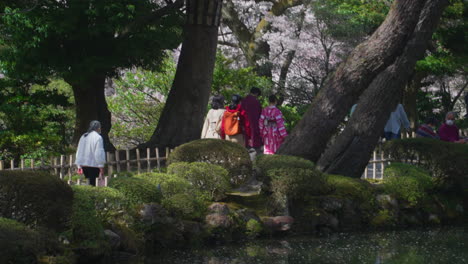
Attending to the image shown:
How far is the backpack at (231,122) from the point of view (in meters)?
15.8

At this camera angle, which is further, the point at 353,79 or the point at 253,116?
the point at 253,116

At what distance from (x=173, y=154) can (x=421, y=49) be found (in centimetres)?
515

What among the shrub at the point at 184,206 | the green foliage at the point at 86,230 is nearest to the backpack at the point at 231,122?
the shrub at the point at 184,206

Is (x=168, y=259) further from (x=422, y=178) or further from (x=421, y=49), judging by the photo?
(x=421, y=49)

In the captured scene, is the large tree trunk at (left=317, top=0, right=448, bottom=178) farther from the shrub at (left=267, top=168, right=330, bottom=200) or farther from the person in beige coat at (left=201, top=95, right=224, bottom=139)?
the person in beige coat at (left=201, top=95, right=224, bottom=139)

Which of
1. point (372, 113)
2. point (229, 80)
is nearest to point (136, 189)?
point (372, 113)

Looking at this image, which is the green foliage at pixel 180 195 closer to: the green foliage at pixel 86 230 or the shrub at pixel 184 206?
the shrub at pixel 184 206

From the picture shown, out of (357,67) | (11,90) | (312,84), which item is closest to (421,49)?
(357,67)

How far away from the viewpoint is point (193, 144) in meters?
13.4

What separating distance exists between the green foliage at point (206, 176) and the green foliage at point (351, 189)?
2.00m

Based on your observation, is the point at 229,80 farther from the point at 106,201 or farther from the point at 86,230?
the point at 86,230

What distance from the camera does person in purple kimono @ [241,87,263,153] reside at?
16.2m

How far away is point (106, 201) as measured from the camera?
10.5 metres

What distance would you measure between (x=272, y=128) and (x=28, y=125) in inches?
206
